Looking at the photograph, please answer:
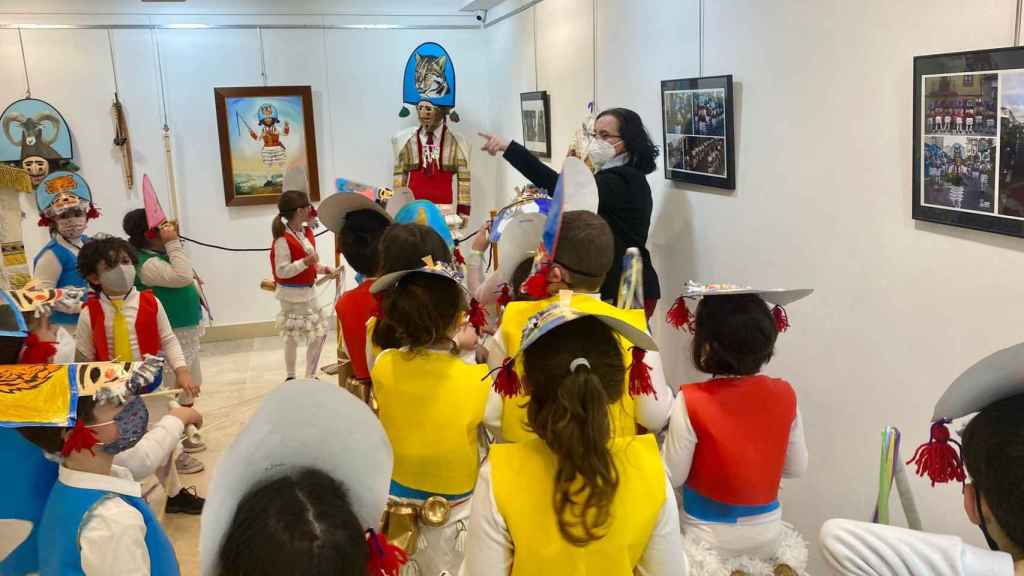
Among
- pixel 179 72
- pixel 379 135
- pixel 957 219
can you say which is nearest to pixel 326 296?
pixel 379 135

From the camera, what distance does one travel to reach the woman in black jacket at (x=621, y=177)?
3.27 metres

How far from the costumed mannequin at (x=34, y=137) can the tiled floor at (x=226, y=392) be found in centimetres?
179

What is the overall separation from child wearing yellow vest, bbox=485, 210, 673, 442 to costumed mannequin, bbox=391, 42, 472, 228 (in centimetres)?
334

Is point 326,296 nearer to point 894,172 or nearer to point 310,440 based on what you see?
point 894,172

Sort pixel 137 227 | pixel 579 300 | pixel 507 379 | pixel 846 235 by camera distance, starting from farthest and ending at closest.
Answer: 1. pixel 137 227
2. pixel 846 235
3. pixel 579 300
4. pixel 507 379

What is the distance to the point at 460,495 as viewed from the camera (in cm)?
198

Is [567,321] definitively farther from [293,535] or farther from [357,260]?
[357,260]

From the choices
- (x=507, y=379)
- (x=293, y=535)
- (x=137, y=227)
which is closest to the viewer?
(x=293, y=535)

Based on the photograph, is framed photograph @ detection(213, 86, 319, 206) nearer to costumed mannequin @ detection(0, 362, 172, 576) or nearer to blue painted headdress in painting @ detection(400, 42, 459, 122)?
blue painted headdress in painting @ detection(400, 42, 459, 122)

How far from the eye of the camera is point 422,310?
1938 millimetres

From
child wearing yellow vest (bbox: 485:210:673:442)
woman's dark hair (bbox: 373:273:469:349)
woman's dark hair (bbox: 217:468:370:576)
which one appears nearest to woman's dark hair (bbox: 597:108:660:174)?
child wearing yellow vest (bbox: 485:210:673:442)

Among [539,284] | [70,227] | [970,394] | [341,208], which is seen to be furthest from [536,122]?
[970,394]

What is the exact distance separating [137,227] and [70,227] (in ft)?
0.90

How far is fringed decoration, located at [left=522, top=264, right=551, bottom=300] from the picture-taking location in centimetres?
206
